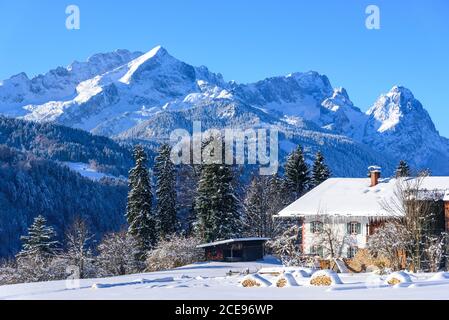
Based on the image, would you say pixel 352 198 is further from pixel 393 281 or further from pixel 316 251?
pixel 393 281

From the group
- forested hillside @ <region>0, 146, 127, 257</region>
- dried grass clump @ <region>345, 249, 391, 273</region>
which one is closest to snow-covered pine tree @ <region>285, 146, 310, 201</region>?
dried grass clump @ <region>345, 249, 391, 273</region>

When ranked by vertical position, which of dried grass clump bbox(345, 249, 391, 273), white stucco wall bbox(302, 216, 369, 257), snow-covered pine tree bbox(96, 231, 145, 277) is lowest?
snow-covered pine tree bbox(96, 231, 145, 277)

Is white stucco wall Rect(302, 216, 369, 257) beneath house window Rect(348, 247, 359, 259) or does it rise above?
above

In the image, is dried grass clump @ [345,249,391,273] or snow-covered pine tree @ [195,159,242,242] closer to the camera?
dried grass clump @ [345,249,391,273]

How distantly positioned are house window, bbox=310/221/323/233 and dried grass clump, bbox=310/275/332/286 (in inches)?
988

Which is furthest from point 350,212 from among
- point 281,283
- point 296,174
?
point 281,283

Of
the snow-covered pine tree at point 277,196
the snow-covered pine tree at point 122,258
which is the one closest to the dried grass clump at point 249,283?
the snow-covered pine tree at point 122,258

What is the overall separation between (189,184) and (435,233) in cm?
2802

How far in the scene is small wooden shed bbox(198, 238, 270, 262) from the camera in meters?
54.5

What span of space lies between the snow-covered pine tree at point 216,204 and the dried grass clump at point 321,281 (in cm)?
3806

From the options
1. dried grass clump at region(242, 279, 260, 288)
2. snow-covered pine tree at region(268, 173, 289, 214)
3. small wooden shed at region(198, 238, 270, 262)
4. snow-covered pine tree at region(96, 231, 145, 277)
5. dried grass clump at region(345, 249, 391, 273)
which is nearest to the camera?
dried grass clump at region(242, 279, 260, 288)

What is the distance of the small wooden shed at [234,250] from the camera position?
54469 mm

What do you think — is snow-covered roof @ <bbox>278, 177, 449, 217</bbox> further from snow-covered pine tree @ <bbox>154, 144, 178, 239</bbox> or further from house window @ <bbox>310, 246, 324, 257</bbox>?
snow-covered pine tree @ <bbox>154, 144, 178, 239</bbox>
